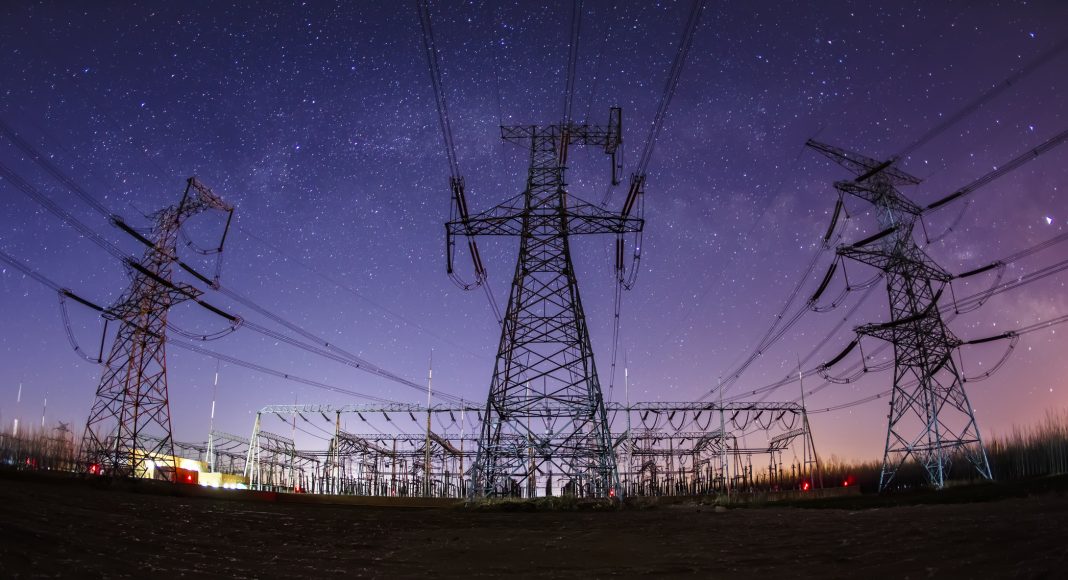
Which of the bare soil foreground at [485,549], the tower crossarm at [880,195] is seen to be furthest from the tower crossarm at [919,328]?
the bare soil foreground at [485,549]

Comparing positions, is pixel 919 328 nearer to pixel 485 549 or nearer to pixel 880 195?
pixel 880 195

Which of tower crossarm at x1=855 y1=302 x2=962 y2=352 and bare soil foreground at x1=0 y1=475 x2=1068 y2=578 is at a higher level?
tower crossarm at x1=855 y1=302 x2=962 y2=352

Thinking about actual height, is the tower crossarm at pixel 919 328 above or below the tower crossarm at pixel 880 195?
below

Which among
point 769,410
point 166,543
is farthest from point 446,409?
point 166,543

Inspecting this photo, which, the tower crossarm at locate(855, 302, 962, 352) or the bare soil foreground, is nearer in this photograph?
the bare soil foreground

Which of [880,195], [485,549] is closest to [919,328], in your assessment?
[880,195]

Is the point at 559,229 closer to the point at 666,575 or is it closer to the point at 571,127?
the point at 571,127

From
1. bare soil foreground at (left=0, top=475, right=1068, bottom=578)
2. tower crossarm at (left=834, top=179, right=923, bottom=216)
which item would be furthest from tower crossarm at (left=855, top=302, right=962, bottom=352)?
bare soil foreground at (left=0, top=475, right=1068, bottom=578)

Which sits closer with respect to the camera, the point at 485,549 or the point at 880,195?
the point at 485,549

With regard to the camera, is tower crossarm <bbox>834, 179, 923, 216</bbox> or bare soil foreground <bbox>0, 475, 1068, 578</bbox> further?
tower crossarm <bbox>834, 179, 923, 216</bbox>

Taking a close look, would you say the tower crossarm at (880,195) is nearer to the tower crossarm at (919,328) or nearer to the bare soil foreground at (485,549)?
the tower crossarm at (919,328)

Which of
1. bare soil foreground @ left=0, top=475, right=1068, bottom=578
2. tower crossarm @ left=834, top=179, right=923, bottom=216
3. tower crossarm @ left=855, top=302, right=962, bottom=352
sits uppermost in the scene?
tower crossarm @ left=834, top=179, right=923, bottom=216

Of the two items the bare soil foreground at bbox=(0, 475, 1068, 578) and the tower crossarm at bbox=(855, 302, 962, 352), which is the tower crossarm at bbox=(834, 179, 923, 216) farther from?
the bare soil foreground at bbox=(0, 475, 1068, 578)
